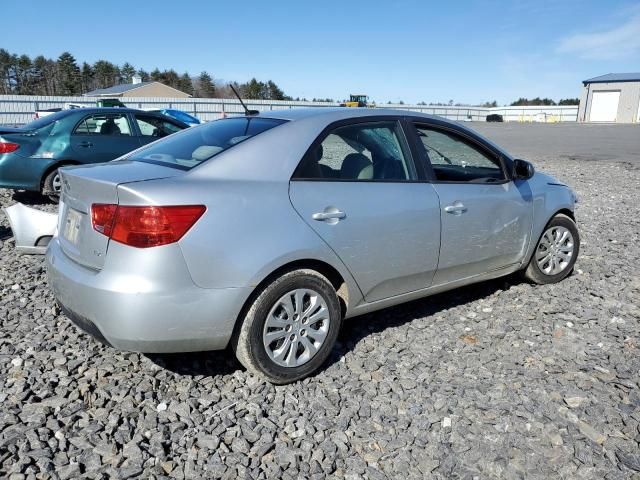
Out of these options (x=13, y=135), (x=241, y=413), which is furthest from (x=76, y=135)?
(x=241, y=413)

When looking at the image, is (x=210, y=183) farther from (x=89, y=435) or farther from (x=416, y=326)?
(x=416, y=326)

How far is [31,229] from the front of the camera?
13.5ft

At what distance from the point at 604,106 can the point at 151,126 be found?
62.3 m

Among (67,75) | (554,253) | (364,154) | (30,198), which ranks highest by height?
(67,75)

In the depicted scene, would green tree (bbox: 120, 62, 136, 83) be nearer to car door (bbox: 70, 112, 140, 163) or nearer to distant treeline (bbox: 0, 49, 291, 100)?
distant treeline (bbox: 0, 49, 291, 100)

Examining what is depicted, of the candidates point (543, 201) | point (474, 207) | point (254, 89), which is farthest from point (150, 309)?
point (254, 89)

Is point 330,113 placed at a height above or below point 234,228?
above

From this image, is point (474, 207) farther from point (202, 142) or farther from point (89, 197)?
point (89, 197)

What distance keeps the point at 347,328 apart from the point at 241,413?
1.33m

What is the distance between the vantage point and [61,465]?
251 centimetres

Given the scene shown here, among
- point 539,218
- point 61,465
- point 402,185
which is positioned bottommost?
point 61,465

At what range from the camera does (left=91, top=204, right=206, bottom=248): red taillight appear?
268 centimetres

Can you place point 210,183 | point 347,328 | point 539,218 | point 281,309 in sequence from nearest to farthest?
point 210,183, point 281,309, point 347,328, point 539,218

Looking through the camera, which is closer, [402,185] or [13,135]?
[402,185]
